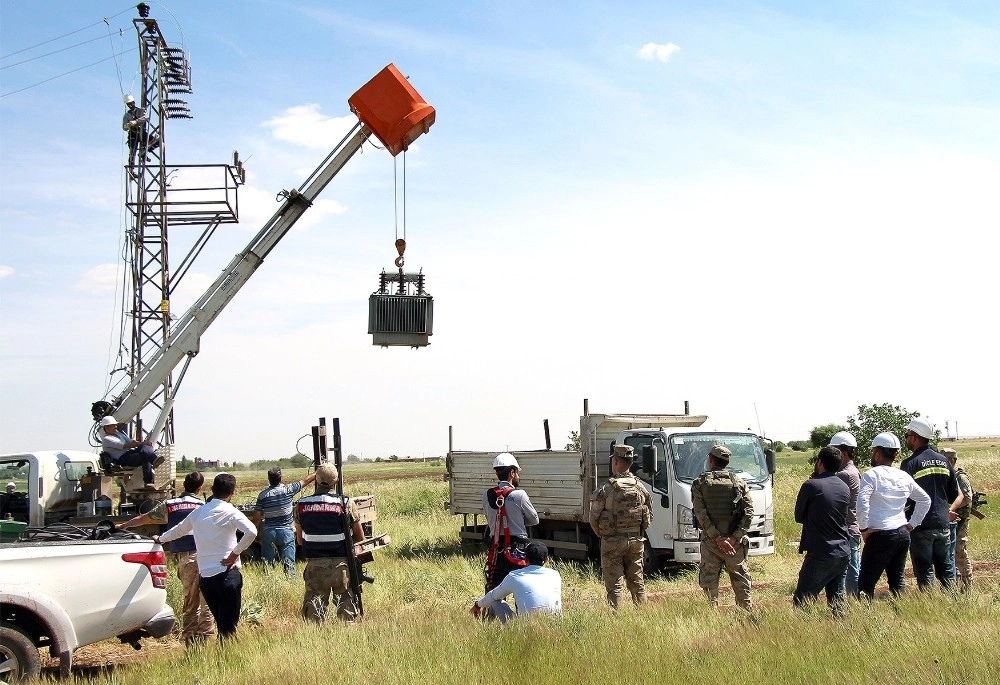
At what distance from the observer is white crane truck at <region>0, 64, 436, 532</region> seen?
46.0 ft

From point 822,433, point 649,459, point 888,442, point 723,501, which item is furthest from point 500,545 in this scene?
point 822,433

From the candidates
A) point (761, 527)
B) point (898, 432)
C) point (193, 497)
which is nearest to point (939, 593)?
point (761, 527)

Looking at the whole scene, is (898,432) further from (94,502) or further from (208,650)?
(208,650)

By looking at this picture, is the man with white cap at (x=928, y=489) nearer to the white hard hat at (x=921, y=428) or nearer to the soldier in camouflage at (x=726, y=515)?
the white hard hat at (x=921, y=428)

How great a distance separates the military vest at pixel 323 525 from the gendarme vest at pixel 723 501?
358 centimetres

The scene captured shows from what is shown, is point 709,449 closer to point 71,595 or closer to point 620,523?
point 620,523

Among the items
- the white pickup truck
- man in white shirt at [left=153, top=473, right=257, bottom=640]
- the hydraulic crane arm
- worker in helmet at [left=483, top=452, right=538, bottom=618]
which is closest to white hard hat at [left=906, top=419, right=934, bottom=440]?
worker in helmet at [left=483, top=452, right=538, bottom=618]

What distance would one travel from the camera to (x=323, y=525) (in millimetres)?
8805

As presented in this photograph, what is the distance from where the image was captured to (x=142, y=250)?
21797 mm

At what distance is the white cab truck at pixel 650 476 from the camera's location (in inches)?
536

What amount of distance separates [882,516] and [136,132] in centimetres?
1873

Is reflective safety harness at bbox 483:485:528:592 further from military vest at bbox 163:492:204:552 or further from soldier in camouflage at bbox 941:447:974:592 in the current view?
soldier in camouflage at bbox 941:447:974:592

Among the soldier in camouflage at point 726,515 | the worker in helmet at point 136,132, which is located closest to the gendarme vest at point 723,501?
the soldier in camouflage at point 726,515

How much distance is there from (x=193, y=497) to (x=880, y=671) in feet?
20.5
